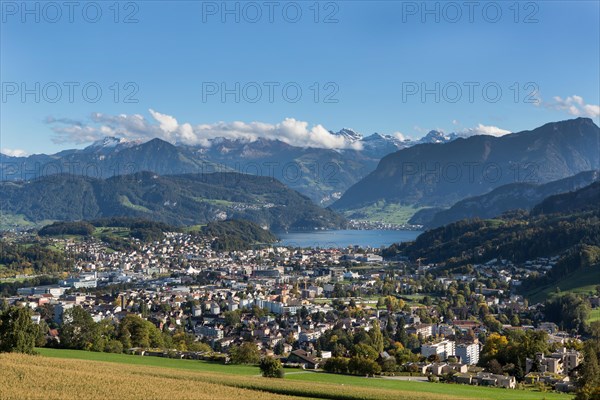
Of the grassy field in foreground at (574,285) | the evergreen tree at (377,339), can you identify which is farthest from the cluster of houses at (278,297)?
the evergreen tree at (377,339)

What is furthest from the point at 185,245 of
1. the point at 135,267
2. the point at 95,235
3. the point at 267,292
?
the point at 267,292

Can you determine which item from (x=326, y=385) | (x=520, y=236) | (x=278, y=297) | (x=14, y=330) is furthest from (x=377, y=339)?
(x=520, y=236)

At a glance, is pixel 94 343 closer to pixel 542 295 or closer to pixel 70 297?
pixel 70 297

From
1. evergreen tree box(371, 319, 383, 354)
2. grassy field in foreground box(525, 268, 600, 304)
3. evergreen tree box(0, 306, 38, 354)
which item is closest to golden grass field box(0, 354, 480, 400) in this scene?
evergreen tree box(0, 306, 38, 354)

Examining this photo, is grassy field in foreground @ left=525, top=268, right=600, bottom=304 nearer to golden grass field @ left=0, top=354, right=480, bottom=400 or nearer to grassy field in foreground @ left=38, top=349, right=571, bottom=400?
grassy field in foreground @ left=38, top=349, right=571, bottom=400

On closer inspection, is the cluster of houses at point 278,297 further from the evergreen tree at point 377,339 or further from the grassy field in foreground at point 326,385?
the grassy field in foreground at point 326,385
